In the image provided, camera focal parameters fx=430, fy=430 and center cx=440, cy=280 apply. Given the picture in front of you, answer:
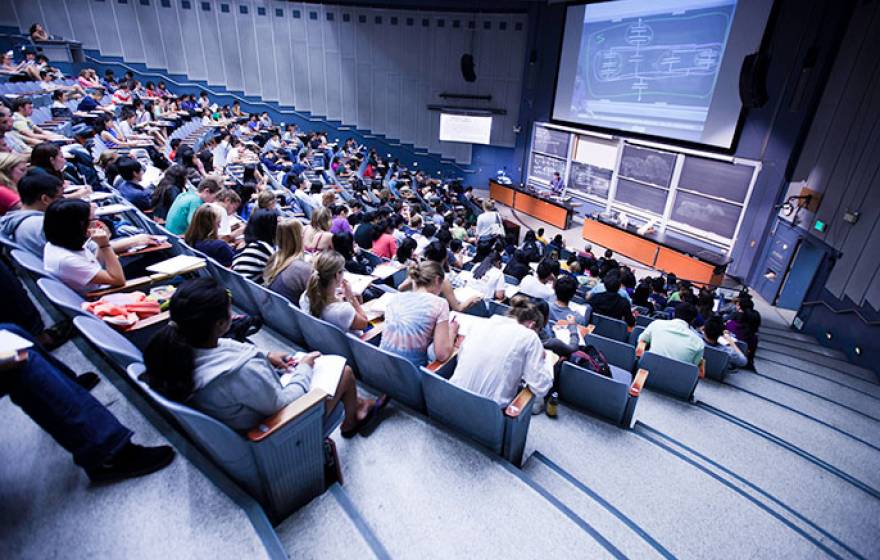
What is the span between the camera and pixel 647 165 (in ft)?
35.2

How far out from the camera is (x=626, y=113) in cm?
1062

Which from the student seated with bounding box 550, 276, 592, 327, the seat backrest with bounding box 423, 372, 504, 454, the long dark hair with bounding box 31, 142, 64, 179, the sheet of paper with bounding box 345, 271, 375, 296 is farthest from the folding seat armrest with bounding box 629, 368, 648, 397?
the long dark hair with bounding box 31, 142, 64, 179

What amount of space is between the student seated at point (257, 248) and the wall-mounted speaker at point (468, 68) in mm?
11809

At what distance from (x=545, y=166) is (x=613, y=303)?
10.2 m

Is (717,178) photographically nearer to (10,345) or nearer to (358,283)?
(358,283)

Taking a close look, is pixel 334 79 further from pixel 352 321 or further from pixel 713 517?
pixel 713 517

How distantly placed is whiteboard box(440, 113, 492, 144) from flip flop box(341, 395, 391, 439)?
44.0ft

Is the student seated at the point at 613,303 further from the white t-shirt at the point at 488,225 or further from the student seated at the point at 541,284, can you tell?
the white t-shirt at the point at 488,225

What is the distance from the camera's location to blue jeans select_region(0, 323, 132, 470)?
5.35 ft

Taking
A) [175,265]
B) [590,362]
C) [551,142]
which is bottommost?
[590,362]

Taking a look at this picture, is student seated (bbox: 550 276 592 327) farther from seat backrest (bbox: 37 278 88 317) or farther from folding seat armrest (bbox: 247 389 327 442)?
seat backrest (bbox: 37 278 88 317)

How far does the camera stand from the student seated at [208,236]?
3.56m

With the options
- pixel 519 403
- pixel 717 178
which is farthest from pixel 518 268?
pixel 717 178

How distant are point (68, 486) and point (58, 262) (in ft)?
4.33
